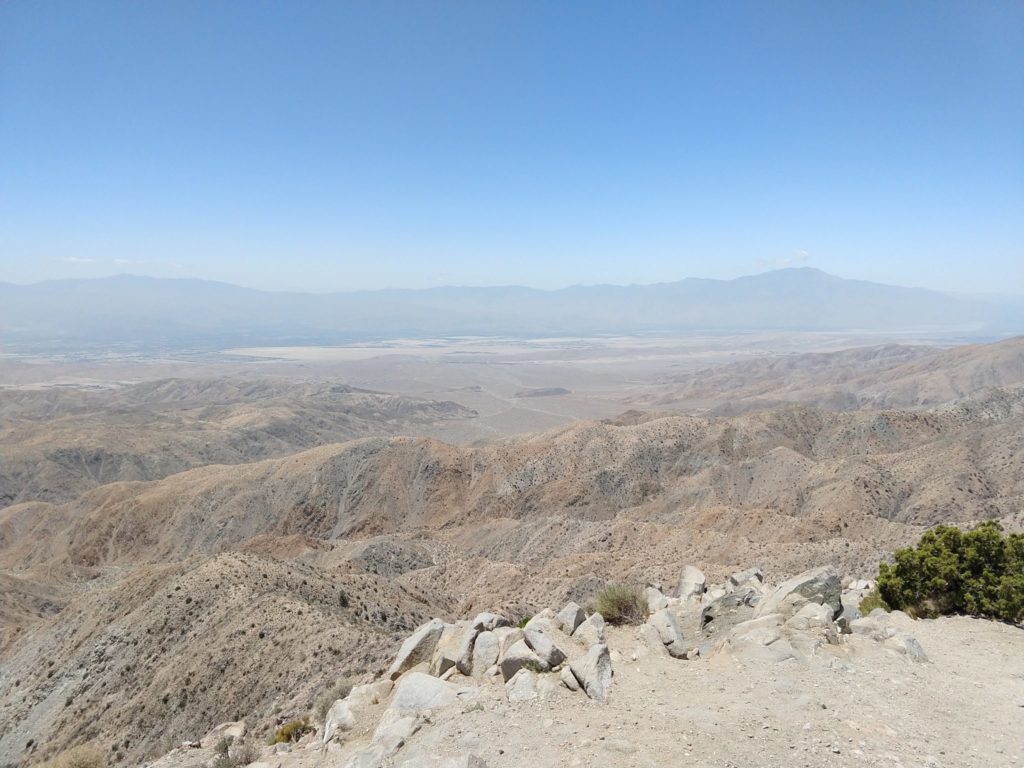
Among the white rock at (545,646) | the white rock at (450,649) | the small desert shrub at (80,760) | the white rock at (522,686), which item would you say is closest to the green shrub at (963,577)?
the white rock at (545,646)

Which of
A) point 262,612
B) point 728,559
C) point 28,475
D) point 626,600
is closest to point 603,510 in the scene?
point 728,559

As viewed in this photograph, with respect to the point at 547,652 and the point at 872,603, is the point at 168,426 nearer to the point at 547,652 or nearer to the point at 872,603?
the point at 547,652

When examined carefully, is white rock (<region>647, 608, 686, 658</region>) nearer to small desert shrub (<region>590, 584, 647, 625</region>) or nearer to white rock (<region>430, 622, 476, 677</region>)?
small desert shrub (<region>590, 584, 647, 625</region>)

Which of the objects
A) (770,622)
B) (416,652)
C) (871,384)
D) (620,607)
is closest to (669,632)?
(620,607)

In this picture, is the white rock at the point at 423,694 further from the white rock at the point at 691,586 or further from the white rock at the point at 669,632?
the white rock at the point at 691,586

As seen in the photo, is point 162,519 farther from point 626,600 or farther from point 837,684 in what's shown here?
point 837,684

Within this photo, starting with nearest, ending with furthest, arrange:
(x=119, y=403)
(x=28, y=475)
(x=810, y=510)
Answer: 1. (x=810, y=510)
2. (x=28, y=475)
3. (x=119, y=403)
